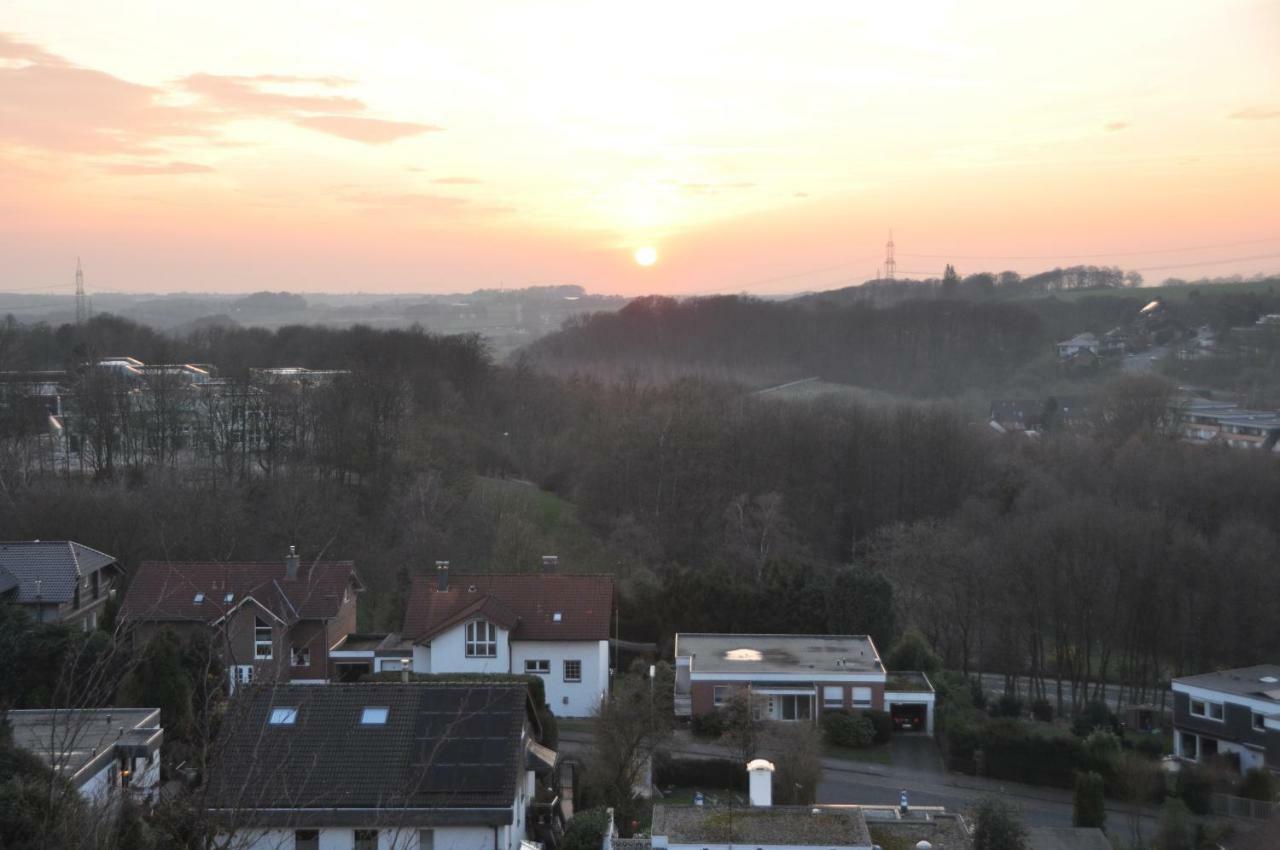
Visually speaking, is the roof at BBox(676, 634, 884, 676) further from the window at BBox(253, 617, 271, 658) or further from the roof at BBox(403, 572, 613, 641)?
the window at BBox(253, 617, 271, 658)

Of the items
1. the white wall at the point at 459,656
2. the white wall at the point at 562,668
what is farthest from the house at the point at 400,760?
the white wall at the point at 562,668

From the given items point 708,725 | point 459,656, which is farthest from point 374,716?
point 708,725

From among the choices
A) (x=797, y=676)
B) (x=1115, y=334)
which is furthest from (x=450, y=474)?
(x=1115, y=334)

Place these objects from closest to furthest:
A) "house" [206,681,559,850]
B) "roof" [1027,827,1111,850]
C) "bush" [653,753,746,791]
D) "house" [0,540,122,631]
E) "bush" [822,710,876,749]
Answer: "house" [206,681,559,850]
"roof" [1027,827,1111,850]
"bush" [653,753,746,791]
"bush" [822,710,876,749]
"house" [0,540,122,631]

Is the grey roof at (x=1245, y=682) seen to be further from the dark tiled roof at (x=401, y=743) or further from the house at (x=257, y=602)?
the house at (x=257, y=602)

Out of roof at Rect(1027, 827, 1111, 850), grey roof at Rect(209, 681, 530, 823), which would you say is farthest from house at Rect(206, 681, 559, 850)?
roof at Rect(1027, 827, 1111, 850)

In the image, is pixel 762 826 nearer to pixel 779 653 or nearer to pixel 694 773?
pixel 694 773
